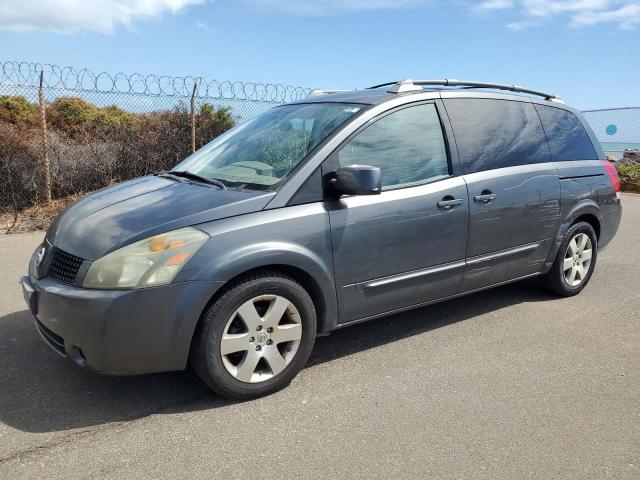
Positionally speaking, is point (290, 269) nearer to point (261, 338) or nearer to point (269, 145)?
point (261, 338)

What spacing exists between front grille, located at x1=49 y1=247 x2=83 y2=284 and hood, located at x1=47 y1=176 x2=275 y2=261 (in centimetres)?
4

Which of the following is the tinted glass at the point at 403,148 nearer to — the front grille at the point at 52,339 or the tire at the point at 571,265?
the tire at the point at 571,265

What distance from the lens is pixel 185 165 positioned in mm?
4340

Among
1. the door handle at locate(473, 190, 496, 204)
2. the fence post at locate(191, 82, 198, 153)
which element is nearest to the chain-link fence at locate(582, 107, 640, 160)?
the fence post at locate(191, 82, 198, 153)

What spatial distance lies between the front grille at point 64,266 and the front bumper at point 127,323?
6cm

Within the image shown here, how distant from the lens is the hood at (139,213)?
3139 millimetres

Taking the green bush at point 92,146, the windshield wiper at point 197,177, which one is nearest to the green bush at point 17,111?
the green bush at point 92,146

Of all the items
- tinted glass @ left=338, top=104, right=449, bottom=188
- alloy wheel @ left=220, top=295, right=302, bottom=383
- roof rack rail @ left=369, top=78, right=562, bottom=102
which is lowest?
alloy wheel @ left=220, top=295, right=302, bottom=383

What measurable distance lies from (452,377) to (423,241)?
0.89m

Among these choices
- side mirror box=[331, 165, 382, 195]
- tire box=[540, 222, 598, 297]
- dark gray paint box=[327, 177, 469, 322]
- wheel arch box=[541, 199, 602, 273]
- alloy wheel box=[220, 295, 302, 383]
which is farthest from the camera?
tire box=[540, 222, 598, 297]

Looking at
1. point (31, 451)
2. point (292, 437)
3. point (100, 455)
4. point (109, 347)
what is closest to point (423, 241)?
point (292, 437)

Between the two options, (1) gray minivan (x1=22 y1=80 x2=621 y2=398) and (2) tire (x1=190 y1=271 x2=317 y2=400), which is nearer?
(1) gray minivan (x1=22 y1=80 x2=621 y2=398)

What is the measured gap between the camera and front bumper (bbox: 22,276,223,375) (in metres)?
2.94

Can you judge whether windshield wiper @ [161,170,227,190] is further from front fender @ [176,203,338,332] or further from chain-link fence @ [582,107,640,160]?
chain-link fence @ [582,107,640,160]
